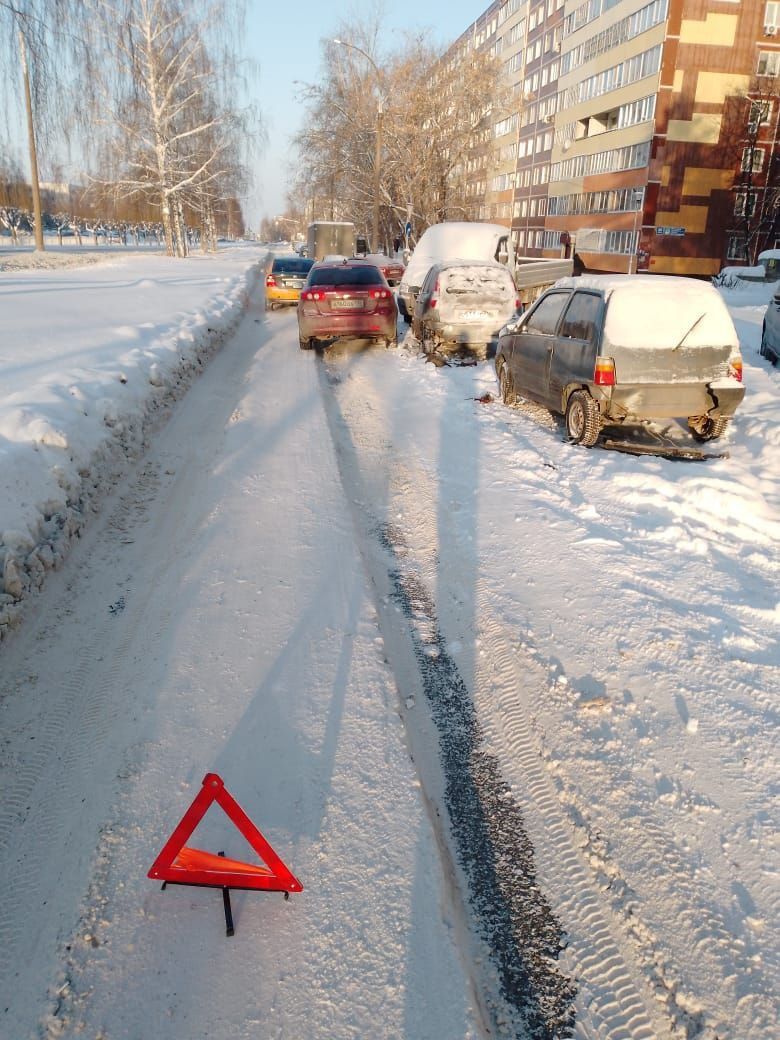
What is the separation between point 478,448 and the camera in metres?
7.77

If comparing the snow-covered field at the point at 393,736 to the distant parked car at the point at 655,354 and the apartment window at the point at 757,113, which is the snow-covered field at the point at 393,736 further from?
the apartment window at the point at 757,113

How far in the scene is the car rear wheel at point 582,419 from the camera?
735 cm

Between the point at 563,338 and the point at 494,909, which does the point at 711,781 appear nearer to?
the point at 494,909

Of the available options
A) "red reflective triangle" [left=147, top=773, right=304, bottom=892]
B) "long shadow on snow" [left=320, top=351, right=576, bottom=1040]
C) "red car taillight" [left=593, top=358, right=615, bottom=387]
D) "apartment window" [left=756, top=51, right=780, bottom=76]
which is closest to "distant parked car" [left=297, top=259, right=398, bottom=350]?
"red car taillight" [left=593, top=358, right=615, bottom=387]

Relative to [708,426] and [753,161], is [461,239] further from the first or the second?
[753,161]

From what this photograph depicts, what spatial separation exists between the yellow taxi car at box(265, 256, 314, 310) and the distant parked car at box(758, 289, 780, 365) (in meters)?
13.9

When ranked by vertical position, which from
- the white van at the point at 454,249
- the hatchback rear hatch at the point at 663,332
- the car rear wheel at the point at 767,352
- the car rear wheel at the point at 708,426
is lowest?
the car rear wheel at the point at 708,426

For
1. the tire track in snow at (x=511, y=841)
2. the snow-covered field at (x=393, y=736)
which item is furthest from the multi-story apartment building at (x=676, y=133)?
the tire track in snow at (x=511, y=841)

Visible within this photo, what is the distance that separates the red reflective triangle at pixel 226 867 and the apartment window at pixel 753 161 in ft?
167

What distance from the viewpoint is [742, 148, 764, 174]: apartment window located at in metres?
42.7

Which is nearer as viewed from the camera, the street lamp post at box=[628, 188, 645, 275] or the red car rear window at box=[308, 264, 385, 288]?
the red car rear window at box=[308, 264, 385, 288]

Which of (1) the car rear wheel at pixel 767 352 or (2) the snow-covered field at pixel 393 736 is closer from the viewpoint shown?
(2) the snow-covered field at pixel 393 736

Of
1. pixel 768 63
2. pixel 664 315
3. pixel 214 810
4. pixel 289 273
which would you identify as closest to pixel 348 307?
pixel 664 315

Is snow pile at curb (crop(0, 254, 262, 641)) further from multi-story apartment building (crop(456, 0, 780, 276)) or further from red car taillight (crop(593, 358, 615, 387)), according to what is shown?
multi-story apartment building (crop(456, 0, 780, 276))
